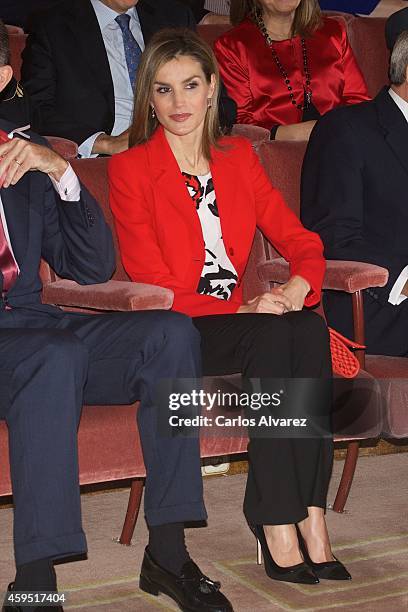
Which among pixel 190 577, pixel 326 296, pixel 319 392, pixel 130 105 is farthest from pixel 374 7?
pixel 190 577

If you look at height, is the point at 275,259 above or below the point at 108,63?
below

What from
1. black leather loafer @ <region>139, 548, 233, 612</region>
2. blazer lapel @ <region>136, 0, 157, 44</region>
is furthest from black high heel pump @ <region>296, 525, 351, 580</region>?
blazer lapel @ <region>136, 0, 157, 44</region>

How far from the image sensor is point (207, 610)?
97.0 inches

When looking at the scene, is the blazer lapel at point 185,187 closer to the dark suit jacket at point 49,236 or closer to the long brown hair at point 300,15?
the dark suit jacket at point 49,236

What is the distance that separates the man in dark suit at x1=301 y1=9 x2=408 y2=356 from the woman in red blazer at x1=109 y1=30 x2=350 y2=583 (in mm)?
166

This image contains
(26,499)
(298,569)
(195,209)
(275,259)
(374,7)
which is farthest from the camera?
(374,7)

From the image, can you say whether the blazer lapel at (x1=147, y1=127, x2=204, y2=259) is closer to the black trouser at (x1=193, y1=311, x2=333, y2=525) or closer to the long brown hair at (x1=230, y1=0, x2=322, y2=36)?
the black trouser at (x1=193, y1=311, x2=333, y2=525)

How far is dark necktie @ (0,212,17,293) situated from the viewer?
266cm

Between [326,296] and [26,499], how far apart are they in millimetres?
1267

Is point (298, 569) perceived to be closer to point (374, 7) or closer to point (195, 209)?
point (195, 209)

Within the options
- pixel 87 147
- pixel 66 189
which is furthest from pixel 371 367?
pixel 87 147

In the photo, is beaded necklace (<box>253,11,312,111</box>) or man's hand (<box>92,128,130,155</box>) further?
beaded necklace (<box>253,11,312,111</box>)

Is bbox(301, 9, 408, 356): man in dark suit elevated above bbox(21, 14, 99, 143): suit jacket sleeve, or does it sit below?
below

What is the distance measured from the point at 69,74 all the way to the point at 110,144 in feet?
1.01
